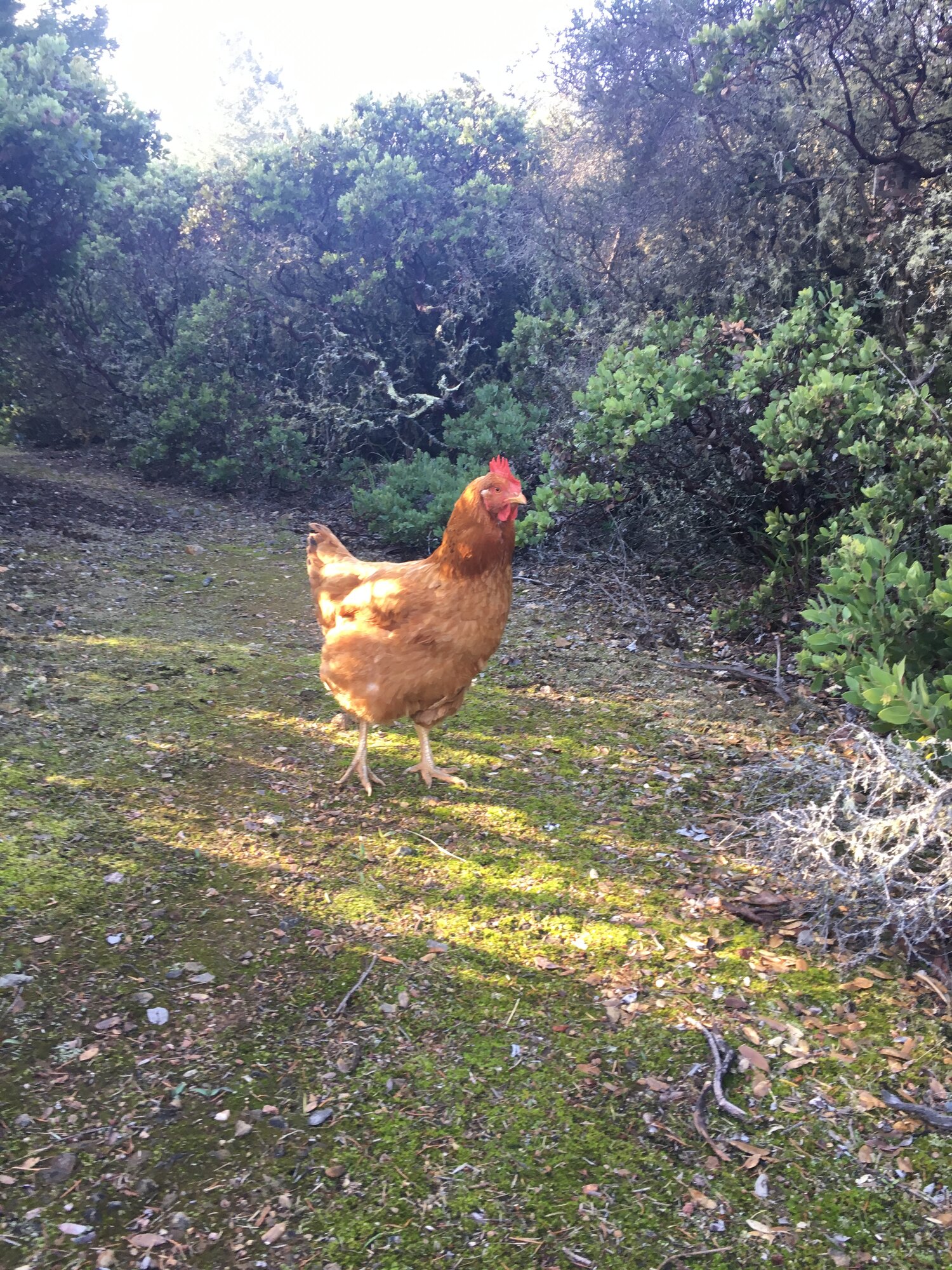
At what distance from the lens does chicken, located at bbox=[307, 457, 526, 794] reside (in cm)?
382

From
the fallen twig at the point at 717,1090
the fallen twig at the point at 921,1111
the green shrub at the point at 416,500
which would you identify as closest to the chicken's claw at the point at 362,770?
the fallen twig at the point at 717,1090

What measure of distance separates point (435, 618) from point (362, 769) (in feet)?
3.48

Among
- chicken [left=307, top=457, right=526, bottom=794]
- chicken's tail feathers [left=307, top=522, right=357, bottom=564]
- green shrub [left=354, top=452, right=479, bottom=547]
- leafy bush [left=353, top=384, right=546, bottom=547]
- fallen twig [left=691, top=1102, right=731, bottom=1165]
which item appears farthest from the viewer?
leafy bush [left=353, top=384, right=546, bottom=547]

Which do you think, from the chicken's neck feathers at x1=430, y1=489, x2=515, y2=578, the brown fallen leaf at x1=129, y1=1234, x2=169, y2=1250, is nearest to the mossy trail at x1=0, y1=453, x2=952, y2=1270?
the brown fallen leaf at x1=129, y1=1234, x2=169, y2=1250

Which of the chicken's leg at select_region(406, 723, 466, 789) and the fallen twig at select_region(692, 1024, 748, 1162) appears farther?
the chicken's leg at select_region(406, 723, 466, 789)

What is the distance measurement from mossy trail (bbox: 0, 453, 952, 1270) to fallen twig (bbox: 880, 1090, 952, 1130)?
40 mm

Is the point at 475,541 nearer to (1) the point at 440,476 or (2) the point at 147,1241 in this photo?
(2) the point at 147,1241

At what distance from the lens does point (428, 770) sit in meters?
4.43

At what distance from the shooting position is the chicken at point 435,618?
3816 millimetres

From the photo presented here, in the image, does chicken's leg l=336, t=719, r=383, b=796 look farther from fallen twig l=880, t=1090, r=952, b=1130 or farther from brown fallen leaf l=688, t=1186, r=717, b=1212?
fallen twig l=880, t=1090, r=952, b=1130

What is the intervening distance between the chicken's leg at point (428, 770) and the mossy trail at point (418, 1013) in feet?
0.24

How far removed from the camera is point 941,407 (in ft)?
17.1

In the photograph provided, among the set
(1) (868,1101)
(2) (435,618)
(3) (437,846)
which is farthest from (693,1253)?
(2) (435,618)

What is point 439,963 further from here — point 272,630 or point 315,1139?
point 272,630
